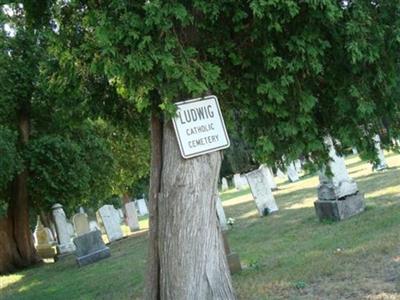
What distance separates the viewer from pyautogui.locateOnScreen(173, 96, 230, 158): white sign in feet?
16.1

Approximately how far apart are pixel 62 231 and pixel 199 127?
16.9m

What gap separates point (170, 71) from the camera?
446 cm

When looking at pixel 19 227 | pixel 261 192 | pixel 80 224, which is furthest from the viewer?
pixel 19 227

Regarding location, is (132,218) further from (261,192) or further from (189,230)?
(189,230)

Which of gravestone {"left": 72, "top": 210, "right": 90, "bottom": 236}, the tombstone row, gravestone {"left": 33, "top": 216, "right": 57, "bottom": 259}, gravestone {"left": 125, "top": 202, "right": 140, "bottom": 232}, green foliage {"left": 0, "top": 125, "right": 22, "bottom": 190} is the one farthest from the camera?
gravestone {"left": 125, "top": 202, "right": 140, "bottom": 232}

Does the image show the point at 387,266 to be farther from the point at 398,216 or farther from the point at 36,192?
the point at 36,192

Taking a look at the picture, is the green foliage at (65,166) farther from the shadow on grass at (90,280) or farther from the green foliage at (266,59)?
the green foliage at (266,59)

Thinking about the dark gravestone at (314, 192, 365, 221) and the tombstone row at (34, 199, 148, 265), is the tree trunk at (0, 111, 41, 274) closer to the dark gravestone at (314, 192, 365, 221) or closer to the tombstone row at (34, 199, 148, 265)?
the tombstone row at (34, 199, 148, 265)

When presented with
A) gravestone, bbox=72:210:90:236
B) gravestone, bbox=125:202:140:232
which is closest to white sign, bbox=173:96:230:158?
gravestone, bbox=72:210:90:236

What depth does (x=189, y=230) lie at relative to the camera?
5.11 meters

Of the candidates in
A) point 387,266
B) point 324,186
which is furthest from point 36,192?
point 387,266

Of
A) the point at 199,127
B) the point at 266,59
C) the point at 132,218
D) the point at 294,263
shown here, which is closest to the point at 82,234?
the point at 132,218

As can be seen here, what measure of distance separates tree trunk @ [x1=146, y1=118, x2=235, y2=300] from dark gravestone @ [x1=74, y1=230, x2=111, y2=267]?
33.7 feet

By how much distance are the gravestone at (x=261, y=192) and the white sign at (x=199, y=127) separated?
11.1 m
